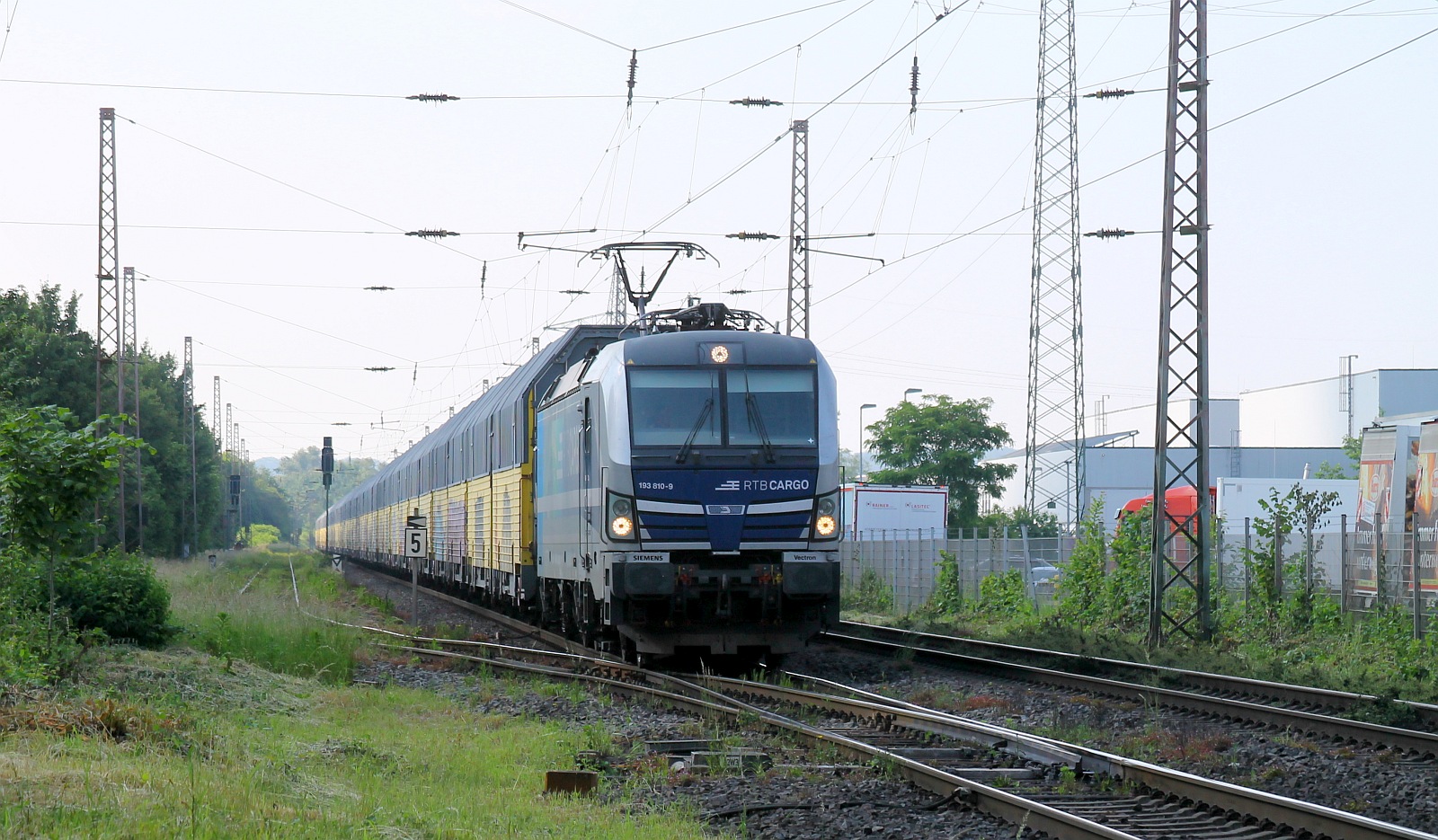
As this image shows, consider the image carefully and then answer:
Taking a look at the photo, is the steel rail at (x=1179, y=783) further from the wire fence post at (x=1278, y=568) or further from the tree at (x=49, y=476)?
the wire fence post at (x=1278, y=568)

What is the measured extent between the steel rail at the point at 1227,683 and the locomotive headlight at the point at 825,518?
11.2 ft

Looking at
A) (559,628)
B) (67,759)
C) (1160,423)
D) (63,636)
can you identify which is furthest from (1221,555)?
(67,759)

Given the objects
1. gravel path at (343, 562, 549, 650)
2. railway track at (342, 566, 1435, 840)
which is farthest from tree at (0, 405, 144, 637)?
gravel path at (343, 562, 549, 650)

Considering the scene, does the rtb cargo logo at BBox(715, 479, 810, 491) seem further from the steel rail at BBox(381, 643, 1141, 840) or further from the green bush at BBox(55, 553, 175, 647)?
the green bush at BBox(55, 553, 175, 647)

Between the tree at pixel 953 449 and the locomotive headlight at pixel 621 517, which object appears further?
the tree at pixel 953 449

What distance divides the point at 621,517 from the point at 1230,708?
19.6ft

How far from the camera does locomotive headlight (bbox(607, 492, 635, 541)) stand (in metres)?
14.2

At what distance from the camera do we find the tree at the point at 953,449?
6262 centimetres

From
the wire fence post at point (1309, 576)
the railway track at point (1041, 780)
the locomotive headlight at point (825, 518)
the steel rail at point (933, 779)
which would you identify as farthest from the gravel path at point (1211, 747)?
the wire fence post at point (1309, 576)

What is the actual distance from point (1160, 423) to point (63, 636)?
42.3 feet

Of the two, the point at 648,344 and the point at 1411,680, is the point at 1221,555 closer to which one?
the point at 1411,680

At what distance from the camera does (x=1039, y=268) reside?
34812mm

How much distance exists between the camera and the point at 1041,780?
29.0 ft

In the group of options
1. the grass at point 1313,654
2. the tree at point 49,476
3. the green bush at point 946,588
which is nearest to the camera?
the tree at point 49,476
